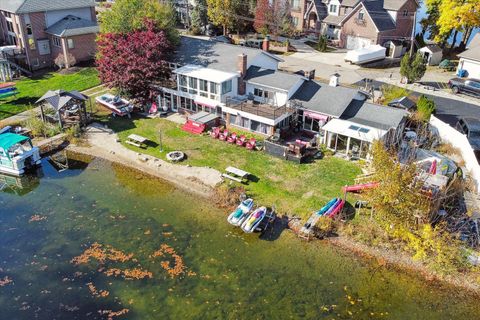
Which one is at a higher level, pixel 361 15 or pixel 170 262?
pixel 361 15

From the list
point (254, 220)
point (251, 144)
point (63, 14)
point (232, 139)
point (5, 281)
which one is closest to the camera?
point (5, 281)

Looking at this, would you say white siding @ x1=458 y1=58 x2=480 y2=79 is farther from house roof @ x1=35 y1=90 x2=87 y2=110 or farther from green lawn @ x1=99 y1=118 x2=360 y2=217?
house roof @ x1=35 y1=90 x2=87 y2=110

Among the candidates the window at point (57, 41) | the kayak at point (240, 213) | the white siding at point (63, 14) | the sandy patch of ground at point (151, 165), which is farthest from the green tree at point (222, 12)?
the kayak at point (240, 213)

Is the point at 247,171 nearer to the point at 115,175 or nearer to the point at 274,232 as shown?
the point at 274,232

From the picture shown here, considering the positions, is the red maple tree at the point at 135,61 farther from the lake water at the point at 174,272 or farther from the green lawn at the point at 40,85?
the lake water at the point at 174,272

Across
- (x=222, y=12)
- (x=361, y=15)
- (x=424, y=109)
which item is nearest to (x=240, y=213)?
(x=424, y=109)

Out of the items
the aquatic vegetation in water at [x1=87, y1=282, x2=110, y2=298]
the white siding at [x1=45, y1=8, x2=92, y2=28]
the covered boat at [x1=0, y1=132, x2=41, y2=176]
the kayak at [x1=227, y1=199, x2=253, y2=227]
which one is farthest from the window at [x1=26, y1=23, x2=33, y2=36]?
the aquatic vegetation in water at [x1=87, y1=282, x2=110, y2=298]

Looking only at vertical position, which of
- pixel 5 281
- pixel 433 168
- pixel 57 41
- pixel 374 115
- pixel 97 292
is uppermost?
pixel 57 41

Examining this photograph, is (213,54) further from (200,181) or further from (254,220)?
(254,220)
